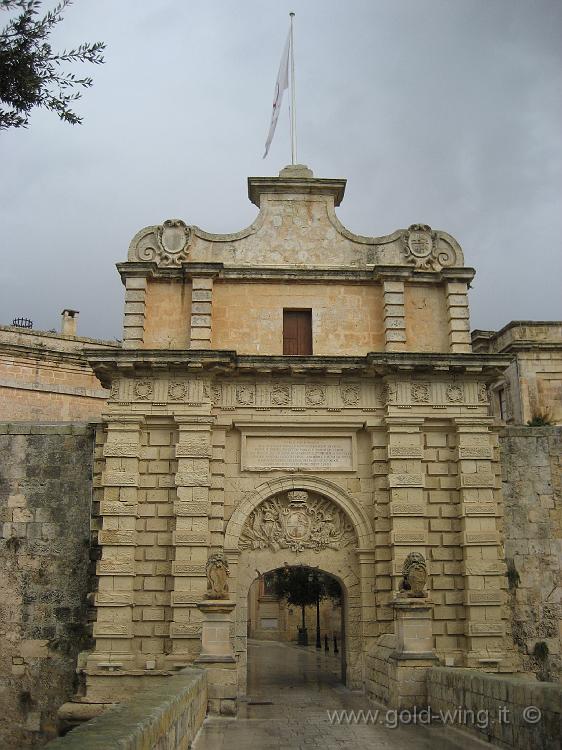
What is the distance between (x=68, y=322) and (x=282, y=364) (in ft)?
46.0

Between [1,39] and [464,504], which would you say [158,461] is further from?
[1,39]

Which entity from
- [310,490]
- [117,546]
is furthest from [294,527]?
[117,546]

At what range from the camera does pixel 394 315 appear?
55.2 ft

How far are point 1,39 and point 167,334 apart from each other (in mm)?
9778

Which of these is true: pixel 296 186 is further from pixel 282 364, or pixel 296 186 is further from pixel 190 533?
pixel 190 533

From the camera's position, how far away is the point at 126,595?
14969 millimetres

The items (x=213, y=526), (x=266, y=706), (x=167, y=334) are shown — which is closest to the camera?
(x=266, y=706)

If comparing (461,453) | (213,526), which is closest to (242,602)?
(213,526)

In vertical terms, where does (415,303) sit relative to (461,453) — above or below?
above

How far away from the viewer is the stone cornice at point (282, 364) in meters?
15.7

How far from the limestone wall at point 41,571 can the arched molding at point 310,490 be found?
11.0ft

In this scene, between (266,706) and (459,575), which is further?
(459,575)

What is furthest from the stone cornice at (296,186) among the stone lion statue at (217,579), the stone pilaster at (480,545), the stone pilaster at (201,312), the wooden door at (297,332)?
the stone lion statue at (217,579)

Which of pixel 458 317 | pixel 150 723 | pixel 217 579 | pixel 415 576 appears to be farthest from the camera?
pixel 458 317
